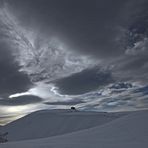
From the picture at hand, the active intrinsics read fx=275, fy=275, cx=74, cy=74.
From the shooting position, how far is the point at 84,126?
86.6 m

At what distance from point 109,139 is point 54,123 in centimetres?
7742

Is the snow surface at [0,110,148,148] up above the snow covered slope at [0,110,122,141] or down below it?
below

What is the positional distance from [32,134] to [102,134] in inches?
2845

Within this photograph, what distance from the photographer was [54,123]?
9556cm

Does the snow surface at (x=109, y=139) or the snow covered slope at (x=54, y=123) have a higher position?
the snow covered slope at (x=54, y=123)

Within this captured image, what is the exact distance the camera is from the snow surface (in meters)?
17.2

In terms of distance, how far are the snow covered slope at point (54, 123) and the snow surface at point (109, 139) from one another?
6146 cm

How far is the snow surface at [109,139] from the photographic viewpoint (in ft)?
56.4

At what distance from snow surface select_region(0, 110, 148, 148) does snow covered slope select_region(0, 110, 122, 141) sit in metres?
61.5

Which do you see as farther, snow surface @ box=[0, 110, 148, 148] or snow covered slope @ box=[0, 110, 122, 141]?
snow covered slope @ box=[0, 110, 122, 141]

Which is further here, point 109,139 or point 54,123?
point 54,123

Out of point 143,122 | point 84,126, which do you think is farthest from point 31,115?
point 143,122

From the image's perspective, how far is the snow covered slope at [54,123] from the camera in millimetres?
→ 87750

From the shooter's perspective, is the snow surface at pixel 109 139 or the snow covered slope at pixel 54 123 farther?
the snow covered slope at pixel 54 123
